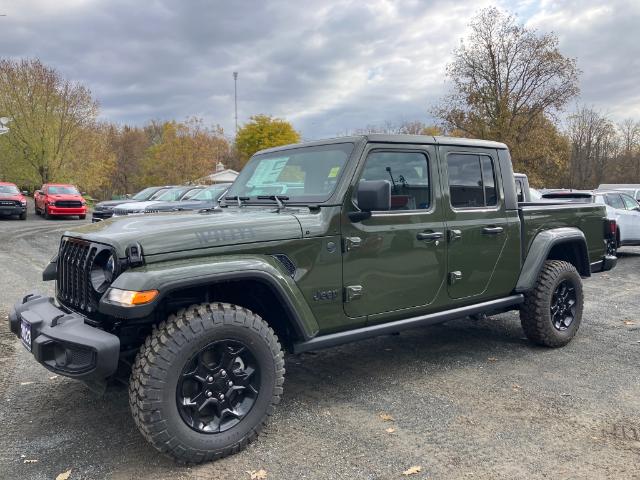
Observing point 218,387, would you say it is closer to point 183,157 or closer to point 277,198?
point 277,198

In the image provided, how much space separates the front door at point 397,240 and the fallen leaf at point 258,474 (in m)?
1.15

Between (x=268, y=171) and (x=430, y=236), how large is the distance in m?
1.41

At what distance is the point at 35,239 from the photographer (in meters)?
14.7

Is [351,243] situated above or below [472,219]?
below

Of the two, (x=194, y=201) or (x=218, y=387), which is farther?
(x=194, y=201)

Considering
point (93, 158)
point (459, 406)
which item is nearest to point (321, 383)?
point (459, 406)

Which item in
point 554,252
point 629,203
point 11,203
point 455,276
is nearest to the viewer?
point 455,276

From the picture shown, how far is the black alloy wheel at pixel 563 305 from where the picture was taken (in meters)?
5.14

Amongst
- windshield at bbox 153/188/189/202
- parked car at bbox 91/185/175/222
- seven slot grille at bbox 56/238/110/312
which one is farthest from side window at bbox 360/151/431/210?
windshield at bbox 153/188/189/202

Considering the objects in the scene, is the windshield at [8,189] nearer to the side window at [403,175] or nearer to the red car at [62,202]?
the red car at [62,202]

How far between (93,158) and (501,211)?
35923 mm

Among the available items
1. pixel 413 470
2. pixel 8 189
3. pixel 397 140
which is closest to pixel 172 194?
pixel 8 189

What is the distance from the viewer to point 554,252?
5.33 m

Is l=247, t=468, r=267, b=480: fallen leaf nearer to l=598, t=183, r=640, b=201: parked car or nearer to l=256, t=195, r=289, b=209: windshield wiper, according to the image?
l=256, t=195, r=289, b=209: windshield wiper
